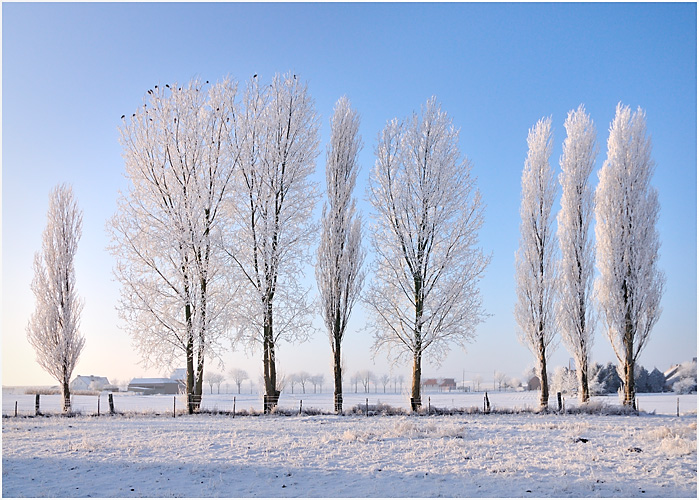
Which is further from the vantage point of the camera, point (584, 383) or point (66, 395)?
point (66, 395)

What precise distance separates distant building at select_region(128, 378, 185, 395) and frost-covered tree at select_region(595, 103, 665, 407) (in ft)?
192

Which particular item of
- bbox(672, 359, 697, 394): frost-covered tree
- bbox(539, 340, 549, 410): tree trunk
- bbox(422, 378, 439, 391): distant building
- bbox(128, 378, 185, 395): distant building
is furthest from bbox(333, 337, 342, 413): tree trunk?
bbox(422, 378, 439, 391): distant building

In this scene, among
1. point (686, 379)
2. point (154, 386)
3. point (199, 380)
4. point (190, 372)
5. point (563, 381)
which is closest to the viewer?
point (190, 372)

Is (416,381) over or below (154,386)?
over

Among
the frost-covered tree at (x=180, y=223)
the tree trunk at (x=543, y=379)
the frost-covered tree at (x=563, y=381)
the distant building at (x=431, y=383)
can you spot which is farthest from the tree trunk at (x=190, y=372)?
the distant building at (x=431, y=383)

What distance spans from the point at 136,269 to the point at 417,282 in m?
10.1

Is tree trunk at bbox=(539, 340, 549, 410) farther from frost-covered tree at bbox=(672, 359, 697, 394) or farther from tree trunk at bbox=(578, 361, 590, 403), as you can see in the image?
frost-covered tree at bbox=(672, 359, 697, 394)

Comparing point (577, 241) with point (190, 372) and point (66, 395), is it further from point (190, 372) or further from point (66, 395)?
point (66, 395)

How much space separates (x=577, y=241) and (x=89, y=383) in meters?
76.8

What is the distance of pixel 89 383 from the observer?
263 ft

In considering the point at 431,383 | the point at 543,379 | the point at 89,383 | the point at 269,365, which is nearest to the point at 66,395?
the point at 269,365

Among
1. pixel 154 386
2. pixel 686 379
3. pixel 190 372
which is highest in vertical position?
pixel 190 372

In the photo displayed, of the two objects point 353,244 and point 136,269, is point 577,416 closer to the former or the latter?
point 353,244

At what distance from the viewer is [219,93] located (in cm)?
2059
